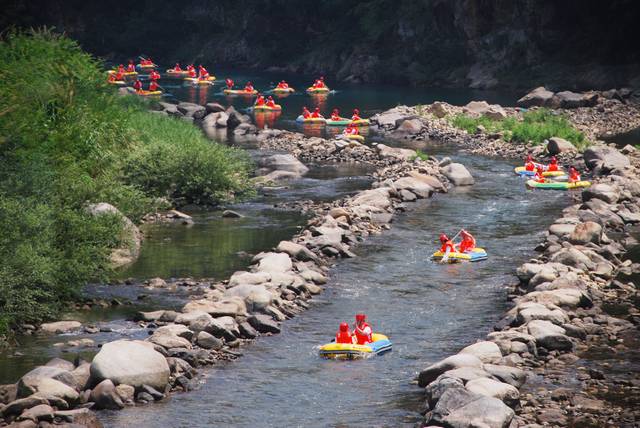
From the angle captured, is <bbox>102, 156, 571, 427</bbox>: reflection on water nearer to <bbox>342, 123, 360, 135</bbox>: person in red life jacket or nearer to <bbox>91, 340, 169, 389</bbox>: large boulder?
<bbox>91, 340, 169, 389</bbox>: large boulder

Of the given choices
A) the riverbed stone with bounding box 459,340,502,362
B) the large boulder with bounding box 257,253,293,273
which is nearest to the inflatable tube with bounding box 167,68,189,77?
the large boulder with bounding box 257,253,293,273

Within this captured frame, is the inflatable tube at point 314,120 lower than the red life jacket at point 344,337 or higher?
higher

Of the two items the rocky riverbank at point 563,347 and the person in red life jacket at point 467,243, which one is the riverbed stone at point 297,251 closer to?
the person in red life jacket at point 467,243

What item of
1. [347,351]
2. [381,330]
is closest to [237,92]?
[381,330]

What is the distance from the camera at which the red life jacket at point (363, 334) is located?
26875 mm

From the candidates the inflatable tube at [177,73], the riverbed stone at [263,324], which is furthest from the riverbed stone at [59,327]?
the inflatable tube at [177,73]

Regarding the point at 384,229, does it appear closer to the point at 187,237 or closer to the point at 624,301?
the point at 187,237

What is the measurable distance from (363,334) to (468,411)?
5831 mm

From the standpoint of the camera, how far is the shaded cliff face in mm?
93062

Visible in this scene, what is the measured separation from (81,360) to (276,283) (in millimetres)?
8168

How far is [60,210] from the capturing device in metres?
30.9

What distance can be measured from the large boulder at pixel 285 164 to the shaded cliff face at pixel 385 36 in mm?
24163

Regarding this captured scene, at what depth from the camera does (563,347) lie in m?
26.8

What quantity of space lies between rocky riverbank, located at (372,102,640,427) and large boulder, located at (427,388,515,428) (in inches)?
0.7
